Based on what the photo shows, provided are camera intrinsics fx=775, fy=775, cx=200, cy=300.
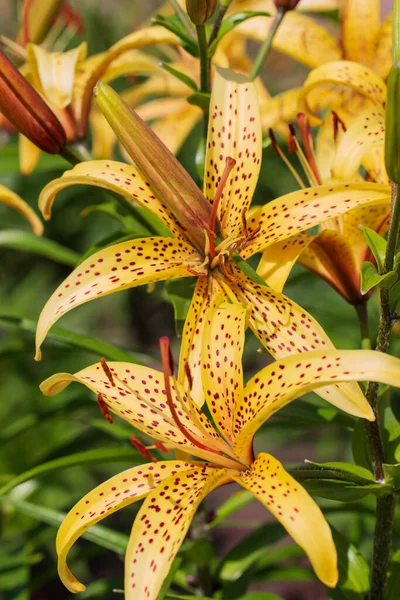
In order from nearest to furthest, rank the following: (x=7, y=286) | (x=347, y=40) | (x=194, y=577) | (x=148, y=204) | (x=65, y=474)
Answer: (x=148, y=204) < (x=194, y=577) < (x=347, y=40) < (x=65, y=474) < (x=7, y=286)

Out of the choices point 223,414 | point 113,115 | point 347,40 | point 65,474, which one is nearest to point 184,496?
point 223,414

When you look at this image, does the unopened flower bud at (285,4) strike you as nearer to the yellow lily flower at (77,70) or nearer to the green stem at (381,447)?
the yellow lily flower at (77,70)

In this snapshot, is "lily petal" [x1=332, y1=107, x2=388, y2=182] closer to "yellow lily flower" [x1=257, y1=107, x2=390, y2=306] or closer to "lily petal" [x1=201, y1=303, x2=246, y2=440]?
"yellow lily flower" [x1=257, y1=107, x2=390, y2=306]

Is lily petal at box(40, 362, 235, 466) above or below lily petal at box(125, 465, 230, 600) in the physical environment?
above

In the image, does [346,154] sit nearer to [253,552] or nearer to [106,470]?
[253,552]

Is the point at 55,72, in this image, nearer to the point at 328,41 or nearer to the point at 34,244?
the point at 34,244

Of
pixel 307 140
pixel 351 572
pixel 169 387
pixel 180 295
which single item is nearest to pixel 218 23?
pixel 307 140

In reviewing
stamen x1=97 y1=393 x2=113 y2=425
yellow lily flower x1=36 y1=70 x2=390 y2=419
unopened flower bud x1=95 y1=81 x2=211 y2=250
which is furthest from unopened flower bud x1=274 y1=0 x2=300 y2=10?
stamen x1=97 y1=393 x2=113 y2=425
